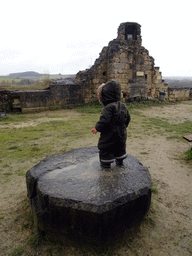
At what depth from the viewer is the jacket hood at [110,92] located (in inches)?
89.3

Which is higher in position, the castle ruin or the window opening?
the window opening

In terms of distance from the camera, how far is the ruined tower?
10.5 meters

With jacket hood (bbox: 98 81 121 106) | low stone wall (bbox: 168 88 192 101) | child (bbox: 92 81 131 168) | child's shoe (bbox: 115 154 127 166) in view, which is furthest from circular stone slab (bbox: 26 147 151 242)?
low stone wall (bbox: 168 88 192 101)

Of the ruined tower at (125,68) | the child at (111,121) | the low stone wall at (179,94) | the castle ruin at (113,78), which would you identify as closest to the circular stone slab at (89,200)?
the child at (111,121)

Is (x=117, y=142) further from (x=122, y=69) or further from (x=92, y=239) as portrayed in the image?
(x=122, y=69)

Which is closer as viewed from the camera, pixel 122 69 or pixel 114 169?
pixel 114 169

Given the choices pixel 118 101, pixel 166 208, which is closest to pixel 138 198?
pixel 166 208

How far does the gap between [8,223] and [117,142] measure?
174 cm

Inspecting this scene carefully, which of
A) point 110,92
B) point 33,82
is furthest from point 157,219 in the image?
point 33,82

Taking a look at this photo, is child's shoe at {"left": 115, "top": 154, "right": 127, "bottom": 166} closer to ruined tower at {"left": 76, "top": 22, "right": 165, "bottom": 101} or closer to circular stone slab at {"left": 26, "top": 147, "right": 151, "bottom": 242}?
circular stone slab at {"left": 26, "top": 147, "right": 151, "bottom": 242}

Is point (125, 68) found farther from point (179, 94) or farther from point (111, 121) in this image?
point (111, 121)

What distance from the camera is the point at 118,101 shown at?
7.77 feet

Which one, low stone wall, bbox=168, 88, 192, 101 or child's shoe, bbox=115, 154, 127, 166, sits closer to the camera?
child's shoe, bbox=115, 154, 127, 166

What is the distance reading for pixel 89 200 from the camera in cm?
192
